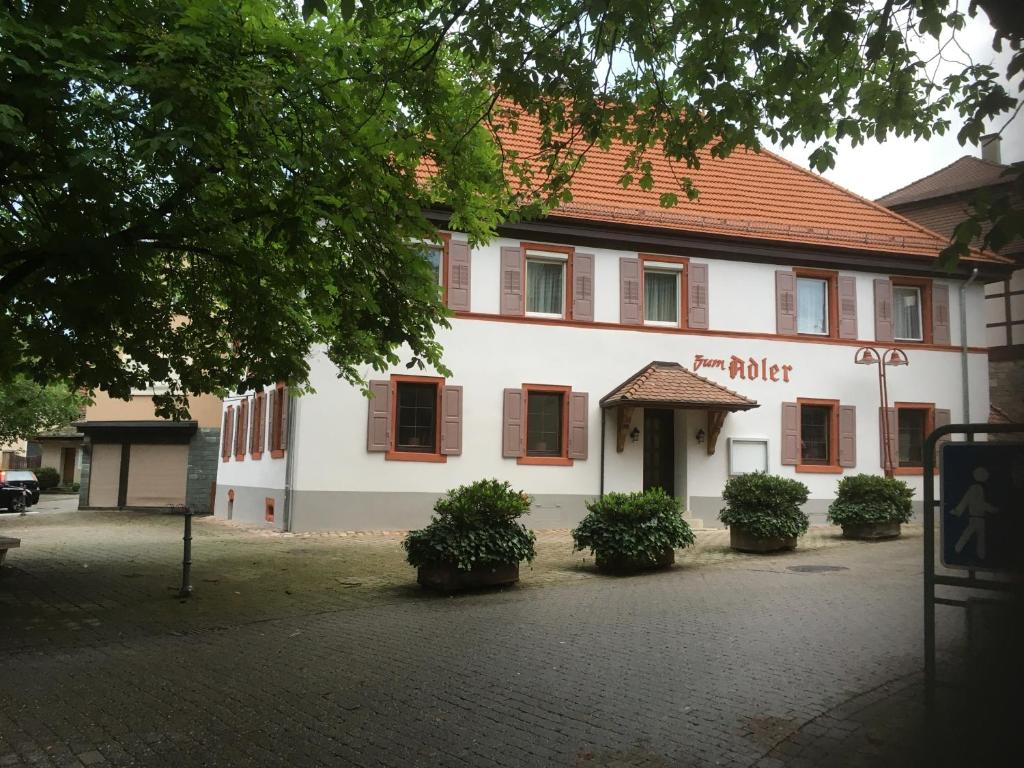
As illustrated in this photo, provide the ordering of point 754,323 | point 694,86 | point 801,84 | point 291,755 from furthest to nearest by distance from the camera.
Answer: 1. point 754,323
2. point 694,86
3. point 801,84
4. point 291,755

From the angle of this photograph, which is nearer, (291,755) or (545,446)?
(291,755)

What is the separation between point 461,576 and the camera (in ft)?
30.7

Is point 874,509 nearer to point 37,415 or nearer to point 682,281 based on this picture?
point 682,281

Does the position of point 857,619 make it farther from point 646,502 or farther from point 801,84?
point 801,84

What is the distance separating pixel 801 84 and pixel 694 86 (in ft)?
2.84

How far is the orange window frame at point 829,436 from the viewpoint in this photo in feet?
62.5

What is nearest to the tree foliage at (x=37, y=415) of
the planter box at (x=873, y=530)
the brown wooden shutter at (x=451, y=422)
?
the brown wooden shutter at (x=451, y=422)

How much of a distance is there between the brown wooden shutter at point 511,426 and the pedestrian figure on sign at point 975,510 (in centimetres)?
1471

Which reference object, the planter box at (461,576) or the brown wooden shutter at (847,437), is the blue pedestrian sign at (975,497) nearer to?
the planter box at (461,576)

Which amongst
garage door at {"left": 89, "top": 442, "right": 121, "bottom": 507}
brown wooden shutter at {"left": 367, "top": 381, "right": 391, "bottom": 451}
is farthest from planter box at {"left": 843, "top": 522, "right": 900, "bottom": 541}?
garage door at {"left": 89, "top": 442, "right": 121, "bottom": 507}

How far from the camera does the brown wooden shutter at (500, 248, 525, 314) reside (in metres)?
17.6

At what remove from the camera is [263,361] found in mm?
10156

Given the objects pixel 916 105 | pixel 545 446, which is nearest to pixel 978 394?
pixel 545 446

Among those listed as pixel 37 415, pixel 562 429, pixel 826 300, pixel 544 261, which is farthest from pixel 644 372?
pixel 37 415
